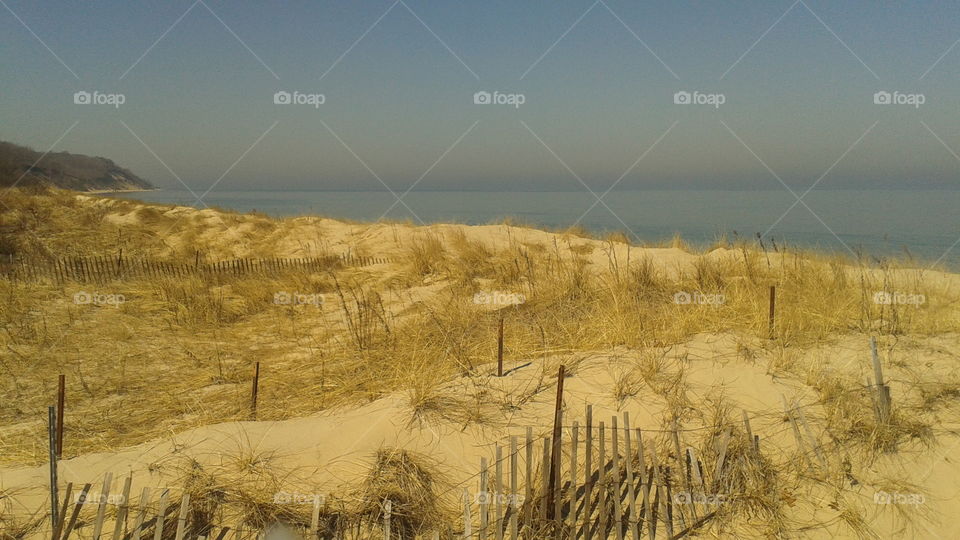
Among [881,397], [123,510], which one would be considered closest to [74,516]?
[123,510]

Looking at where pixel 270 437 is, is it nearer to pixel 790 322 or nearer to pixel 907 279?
pixel 790 322

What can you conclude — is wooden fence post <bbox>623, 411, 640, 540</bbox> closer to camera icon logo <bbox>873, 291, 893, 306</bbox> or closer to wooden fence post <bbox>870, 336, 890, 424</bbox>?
Result: wooden fence post <bbox>870, 336, 890, 424</bbox>

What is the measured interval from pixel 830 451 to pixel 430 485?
9.56 ft

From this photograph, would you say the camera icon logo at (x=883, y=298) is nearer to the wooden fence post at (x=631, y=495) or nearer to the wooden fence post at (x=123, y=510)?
the wooden fence post at (x=631, y=495)

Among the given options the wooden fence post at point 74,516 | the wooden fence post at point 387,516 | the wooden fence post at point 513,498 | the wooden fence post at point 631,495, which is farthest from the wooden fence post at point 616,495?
the wooden fence post at point 74,516

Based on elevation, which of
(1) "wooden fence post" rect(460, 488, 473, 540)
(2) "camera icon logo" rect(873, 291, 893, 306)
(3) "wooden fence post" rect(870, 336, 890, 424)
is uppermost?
(2) "camera icon logo" rect(873, 291, 893, 306)

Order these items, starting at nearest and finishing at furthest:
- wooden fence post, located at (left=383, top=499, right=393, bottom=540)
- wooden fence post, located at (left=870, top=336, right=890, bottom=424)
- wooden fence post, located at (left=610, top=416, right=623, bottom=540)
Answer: wooden fence post, located at (left=383, top=499, right=393, bottom=540) → wooden fence post, located at (left=610, top=416, right=623, bottom=540) → wooden fence post, located at (left=870, top=336, right=890, bottom=424)

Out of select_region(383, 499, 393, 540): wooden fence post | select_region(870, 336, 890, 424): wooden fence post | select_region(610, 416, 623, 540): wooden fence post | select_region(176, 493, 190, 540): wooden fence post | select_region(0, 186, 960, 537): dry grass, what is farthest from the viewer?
select_region(870, 336, 890, 424): wooden fence post

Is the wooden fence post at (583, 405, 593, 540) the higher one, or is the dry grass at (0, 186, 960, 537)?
the dry grass at (0, 186, 960, 537)

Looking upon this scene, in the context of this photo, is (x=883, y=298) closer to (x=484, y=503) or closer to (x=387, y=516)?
(x=484, y=503)

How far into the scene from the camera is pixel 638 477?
399cm

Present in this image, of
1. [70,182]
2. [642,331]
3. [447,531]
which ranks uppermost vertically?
[70,182]

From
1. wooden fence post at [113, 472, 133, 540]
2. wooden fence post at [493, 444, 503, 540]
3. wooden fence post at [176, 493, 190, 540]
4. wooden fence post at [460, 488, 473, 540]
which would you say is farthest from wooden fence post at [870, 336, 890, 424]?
wooden fence post at [113, 472, 133, 540]

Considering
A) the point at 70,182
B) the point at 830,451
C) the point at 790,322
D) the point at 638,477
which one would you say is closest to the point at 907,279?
the point at 790,322
